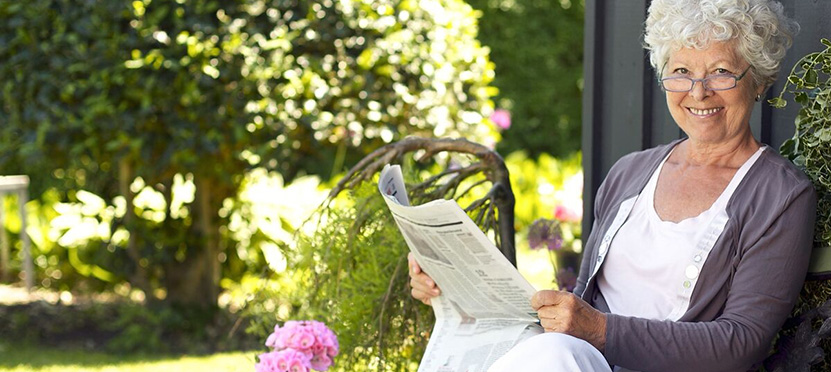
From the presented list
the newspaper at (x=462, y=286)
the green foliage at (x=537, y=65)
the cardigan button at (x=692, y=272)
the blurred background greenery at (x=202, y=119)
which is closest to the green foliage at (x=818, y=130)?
the cardigan button at (x=692, y=272)

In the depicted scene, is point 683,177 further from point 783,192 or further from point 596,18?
point 596,18

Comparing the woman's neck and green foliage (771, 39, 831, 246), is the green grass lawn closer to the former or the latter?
the woman's neck

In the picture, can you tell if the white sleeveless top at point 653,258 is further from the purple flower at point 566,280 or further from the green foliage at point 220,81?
the green foliage at point 220,81

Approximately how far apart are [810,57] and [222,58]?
2785 millimetres

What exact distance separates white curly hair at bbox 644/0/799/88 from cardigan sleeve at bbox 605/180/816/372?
0.90 feet

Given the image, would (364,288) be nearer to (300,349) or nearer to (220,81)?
(300,349)

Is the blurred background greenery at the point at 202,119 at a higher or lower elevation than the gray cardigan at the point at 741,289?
lower

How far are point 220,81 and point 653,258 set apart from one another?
8.59ft

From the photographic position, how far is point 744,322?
1.97m

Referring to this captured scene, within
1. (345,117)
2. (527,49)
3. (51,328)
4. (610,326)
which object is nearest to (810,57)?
(610,326)

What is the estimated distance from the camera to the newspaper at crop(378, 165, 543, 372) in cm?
211

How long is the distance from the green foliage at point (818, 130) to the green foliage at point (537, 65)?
655 cm

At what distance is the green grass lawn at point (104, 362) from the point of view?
15.2 ft

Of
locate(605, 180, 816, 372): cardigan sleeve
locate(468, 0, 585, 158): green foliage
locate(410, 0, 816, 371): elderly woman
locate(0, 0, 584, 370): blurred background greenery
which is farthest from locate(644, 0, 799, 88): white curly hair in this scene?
locate(468, 0, 585, 158): green foliage
